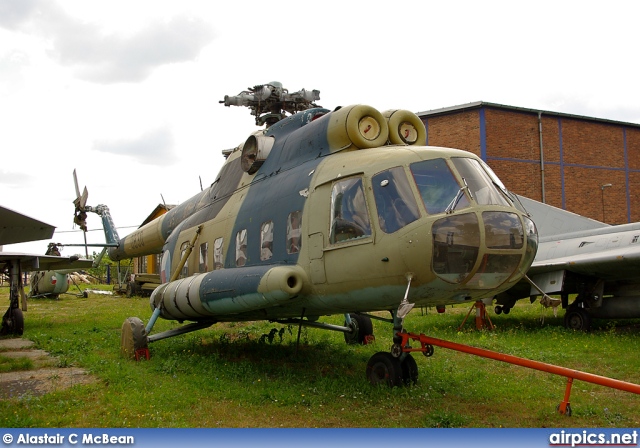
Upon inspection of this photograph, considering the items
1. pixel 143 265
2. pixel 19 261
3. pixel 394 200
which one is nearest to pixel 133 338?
pixel 394 200

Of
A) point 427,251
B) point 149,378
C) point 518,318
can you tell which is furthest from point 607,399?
point 518,318

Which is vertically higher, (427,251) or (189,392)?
(427,251)

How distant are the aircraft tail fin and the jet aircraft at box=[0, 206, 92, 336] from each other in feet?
38.9

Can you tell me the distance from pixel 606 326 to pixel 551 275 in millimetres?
1971

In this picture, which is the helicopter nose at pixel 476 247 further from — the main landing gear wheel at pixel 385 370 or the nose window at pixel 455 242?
the main landing gear wheel at pixel 385 370

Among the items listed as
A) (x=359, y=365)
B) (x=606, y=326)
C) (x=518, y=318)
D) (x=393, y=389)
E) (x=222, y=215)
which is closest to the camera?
(x=393, y=389)

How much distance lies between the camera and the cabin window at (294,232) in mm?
7004

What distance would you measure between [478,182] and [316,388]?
10.3ft

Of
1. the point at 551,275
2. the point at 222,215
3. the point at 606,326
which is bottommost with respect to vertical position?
the point at 606,326

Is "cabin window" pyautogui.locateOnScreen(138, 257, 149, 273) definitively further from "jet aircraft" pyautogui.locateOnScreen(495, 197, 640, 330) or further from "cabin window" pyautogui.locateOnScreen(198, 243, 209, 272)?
"cabin window" pyautogui.locateOnScreen(198, 243, 209, 272)

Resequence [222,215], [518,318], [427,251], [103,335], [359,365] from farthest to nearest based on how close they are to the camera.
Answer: [518,318] → [103,335] → [222,215] → [359,365] → [427,251]

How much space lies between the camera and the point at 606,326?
13.9 m

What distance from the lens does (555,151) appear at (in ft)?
89.2

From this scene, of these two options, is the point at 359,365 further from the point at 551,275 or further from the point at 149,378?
the point at 551,275
